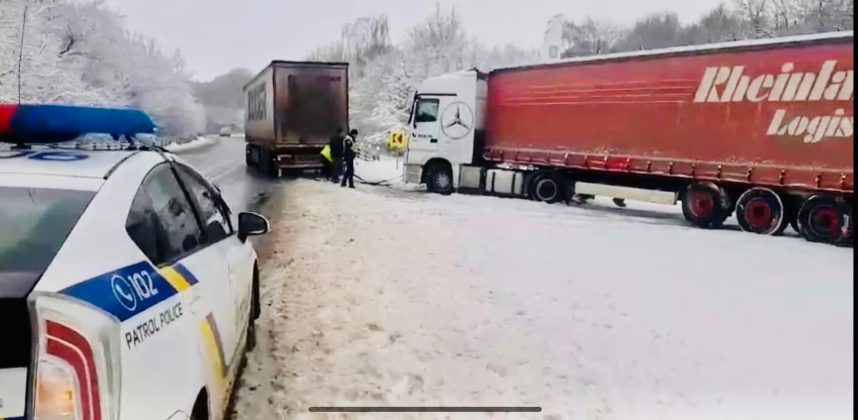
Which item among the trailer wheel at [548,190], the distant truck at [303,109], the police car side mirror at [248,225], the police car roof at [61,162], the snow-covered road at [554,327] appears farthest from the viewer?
the distant truck at [303,109]

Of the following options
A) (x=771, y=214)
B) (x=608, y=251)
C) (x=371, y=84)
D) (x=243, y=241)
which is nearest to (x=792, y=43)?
(x=771, y=214)

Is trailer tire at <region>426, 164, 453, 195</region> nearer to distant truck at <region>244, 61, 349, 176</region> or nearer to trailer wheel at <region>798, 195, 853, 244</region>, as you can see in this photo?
distant truck at <region>244, 61, 349, 176</region>

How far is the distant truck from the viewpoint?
2242 cm

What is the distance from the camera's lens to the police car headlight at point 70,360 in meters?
1.88

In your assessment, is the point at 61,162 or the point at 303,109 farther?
the point at 303,109

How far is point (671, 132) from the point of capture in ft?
46.9

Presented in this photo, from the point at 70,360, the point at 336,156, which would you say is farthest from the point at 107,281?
the point at 336,156

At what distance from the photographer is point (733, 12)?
119 feet

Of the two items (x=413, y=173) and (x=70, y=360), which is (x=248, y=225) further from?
(x=413, y=173)

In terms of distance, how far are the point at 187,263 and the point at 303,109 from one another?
20.3 meters

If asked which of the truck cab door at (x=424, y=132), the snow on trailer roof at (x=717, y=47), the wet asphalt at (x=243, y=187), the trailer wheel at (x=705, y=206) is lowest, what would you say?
the wet asphalt at (x=243, y=187)

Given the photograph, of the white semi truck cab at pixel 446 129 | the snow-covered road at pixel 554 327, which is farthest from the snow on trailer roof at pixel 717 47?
the snow-covered road at pixel 554 327

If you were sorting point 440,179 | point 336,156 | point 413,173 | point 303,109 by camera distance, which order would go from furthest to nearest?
1. point 303,109
2. point 336,156
3. point 413,173
4. point 440,179

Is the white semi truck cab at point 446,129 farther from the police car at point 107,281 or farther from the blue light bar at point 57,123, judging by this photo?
the blue light bar at point 57,123
